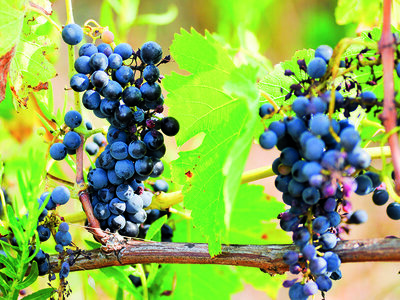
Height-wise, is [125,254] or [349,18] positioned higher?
[349,18]

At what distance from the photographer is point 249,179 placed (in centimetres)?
67

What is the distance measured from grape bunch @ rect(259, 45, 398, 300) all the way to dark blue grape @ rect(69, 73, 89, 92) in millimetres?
240

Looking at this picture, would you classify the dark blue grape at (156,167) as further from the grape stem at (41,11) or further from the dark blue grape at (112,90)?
the grape stem at (41,11)

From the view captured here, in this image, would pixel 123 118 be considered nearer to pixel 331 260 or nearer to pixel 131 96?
pixel 131 96

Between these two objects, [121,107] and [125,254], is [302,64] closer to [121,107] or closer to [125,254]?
[121,107]

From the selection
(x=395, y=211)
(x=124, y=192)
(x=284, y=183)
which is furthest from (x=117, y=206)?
(x=395, y=211)

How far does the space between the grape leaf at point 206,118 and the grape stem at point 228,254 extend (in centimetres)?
4

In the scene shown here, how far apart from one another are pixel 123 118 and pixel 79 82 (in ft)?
0.25

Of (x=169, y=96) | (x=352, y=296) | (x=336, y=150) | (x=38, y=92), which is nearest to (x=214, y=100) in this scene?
(x=169, y=96)

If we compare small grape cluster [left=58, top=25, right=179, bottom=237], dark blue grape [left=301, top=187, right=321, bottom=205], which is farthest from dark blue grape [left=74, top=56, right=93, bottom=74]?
dark blue grape [left=301, top=187, right=321, bottom=205]

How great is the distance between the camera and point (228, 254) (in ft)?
1.77

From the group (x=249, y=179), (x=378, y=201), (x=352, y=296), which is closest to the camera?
(x=378, y=201)

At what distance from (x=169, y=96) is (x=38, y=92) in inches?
9.9

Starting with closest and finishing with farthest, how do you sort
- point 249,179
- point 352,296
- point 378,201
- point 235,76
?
point 235,76
point 378,201
point 249,179
point 352,296
